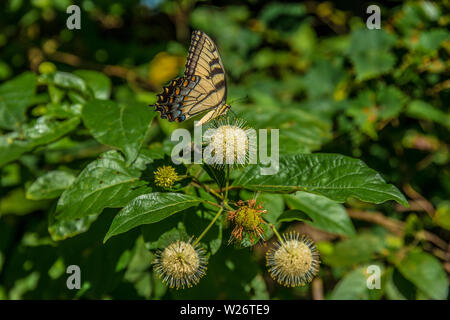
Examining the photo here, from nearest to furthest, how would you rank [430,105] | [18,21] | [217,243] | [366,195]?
[366,195]
[217,243]
[430,105]
[18,21]

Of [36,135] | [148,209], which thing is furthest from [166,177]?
[36,135]

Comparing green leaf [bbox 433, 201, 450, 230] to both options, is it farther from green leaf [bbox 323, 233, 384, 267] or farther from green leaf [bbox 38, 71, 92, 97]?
green leaf [bbox 38, 71, 92, 97]

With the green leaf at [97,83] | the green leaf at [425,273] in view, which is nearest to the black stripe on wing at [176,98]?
the green leaf at [97,83]

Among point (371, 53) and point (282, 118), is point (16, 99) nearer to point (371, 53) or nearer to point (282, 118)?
point (282, 118)

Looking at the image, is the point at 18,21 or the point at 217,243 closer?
the point at 217,243

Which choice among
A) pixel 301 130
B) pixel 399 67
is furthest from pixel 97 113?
pixel 399 67

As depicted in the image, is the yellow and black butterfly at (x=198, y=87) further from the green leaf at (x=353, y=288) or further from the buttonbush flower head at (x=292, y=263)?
the green leaf at (x=353, y=288)

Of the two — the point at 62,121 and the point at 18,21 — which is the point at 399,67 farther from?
the point at 18,21
